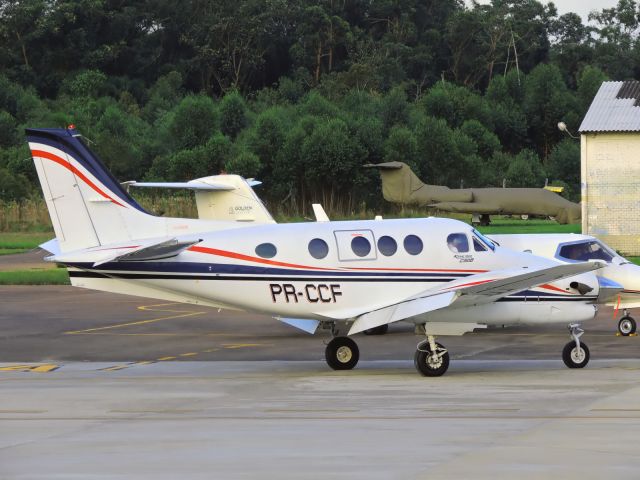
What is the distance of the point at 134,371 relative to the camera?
2073 centimetres

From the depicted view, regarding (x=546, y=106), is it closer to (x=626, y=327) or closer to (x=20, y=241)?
(x=20, y=241)

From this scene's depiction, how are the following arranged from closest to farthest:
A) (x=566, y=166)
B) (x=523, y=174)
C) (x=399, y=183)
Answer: (x=399, y=183) → (x=523, y=174) → (x=566, y=166)

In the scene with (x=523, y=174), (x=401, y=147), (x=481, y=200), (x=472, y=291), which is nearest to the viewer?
(x=472, y=291)

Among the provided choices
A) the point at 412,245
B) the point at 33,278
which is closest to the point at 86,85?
the point at 33,278

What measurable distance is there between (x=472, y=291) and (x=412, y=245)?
1392mm

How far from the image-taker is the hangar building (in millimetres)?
50750

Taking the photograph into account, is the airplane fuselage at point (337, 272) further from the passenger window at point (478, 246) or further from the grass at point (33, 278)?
the grass at point (33, 278)

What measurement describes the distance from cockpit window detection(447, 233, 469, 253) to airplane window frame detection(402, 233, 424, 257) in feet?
1.51

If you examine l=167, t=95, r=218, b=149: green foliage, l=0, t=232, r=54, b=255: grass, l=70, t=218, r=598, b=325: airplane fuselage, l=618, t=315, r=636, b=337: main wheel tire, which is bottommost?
l=0, t=232, r=54, b=255: grass

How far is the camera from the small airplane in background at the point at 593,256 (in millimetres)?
24734

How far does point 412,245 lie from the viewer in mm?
19797

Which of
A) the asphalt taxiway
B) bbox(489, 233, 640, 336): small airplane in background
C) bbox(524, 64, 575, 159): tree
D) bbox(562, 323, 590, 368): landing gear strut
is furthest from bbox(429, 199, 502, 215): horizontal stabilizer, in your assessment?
bbox(562, 323, 590, 368): landing gear strut

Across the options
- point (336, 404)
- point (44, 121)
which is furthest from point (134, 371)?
point (44, 121)

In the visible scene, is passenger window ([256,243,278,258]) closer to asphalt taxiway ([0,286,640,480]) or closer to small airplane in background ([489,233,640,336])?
asphalt taxiway ([0,286,640,480])
